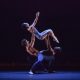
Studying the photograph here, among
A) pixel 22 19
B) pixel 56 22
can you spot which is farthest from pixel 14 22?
pixel 56 22

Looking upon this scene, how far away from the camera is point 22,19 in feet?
36.5

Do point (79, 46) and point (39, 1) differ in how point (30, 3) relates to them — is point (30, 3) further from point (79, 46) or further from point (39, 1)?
point (79, 46)

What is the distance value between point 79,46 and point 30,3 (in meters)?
1.59

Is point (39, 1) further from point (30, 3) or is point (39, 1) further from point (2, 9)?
point (2, 9)

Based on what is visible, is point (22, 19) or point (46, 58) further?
point (22, 19)

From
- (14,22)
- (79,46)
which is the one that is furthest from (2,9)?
(79,46)

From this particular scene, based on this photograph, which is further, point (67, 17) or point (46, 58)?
point (67, 17)

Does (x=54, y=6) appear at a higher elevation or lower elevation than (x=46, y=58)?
higher

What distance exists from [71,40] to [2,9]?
184 centimetres

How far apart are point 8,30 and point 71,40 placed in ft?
5.09

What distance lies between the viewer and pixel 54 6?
11.1m

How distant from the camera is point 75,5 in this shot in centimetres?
1112

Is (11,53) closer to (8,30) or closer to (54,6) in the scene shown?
(8,30)

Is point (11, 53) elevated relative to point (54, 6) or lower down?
lower down
